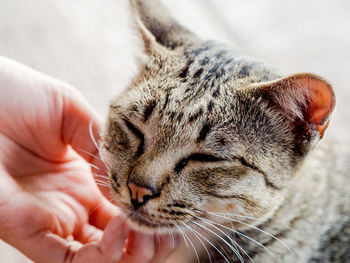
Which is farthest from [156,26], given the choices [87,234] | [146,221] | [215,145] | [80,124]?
[87,234]

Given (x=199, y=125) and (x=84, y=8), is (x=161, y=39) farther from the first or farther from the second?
(x=84, y=8)

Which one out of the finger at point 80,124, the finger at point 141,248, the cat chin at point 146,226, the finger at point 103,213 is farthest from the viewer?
the finger at point 103,213

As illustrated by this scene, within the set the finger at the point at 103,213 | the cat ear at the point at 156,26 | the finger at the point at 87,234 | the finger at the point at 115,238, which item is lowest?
the finger at the point at 87,234

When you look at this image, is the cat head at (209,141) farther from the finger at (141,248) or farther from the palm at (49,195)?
the palm at (49,195)

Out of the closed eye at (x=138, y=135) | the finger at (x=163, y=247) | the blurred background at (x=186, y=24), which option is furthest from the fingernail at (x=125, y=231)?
the blurred background at (x=186, y=24)

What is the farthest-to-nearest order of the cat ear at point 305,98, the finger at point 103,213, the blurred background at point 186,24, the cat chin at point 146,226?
the blurred background at point 186,24
the finger at point 103,213
the cat chin at point 146,226
the cat ear at point 305,98

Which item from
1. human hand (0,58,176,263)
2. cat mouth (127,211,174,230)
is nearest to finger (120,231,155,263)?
human hand (0,58,176,263)

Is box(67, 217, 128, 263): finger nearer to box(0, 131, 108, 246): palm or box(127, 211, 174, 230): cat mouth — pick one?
box(127, 211, 174, 230): cat mouth

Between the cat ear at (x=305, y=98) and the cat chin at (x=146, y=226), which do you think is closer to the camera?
the cat ear at (x=305, y=98)

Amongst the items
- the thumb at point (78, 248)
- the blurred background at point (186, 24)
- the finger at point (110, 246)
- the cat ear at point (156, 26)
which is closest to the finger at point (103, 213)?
the thumb at point (78, 248)

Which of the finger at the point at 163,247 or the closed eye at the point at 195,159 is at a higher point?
the closed eye at the point at 195,159
